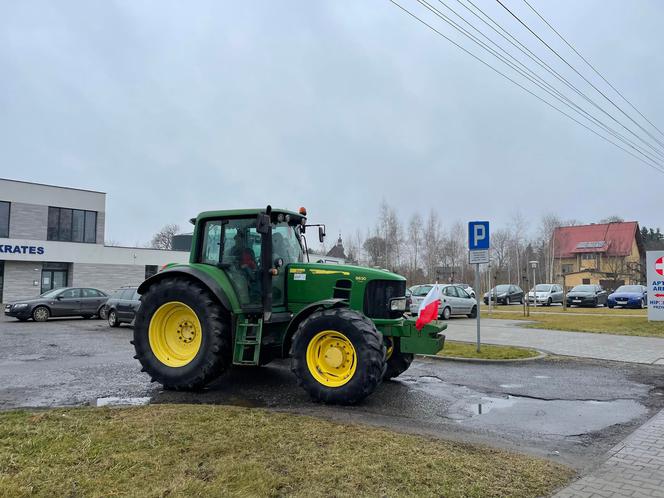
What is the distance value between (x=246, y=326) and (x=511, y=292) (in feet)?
120

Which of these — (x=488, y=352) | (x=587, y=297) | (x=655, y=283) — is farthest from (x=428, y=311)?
(x=587, y=297)

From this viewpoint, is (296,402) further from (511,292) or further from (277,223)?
(511,292)

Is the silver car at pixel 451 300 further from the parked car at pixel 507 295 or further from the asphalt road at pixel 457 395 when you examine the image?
the parked car at pixel 507 295

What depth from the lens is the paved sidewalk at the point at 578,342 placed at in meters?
11.9

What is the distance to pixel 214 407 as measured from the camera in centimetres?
611

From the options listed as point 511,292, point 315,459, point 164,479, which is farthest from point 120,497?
point 511,292

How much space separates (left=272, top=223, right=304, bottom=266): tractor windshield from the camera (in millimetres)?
7672

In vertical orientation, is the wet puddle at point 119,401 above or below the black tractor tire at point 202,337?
below

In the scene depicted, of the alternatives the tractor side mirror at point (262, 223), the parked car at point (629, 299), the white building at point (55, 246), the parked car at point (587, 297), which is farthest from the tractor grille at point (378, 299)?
the white building at point (55, 246)

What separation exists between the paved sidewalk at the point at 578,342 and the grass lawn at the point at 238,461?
8395 millimetres

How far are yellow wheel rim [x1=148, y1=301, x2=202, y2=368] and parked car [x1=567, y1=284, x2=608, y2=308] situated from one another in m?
31.5

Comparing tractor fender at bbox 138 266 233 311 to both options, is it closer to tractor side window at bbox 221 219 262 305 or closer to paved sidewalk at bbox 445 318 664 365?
tractor side window at bbox 221 219 262 305

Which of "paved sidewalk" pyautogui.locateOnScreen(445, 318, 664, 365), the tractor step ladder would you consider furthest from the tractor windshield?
"paved sidewalk" pyautogui.locateOnScreen(445, 318, 664, 365)

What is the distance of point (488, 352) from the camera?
1166 centimetres
